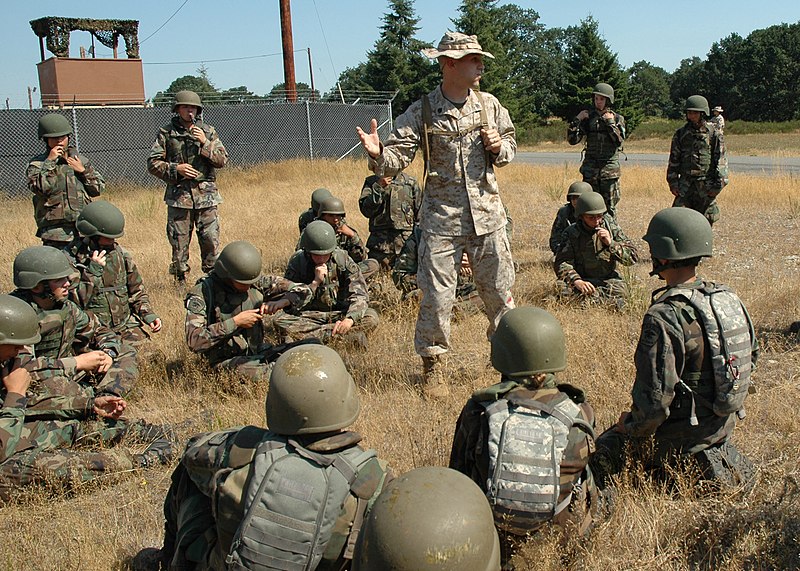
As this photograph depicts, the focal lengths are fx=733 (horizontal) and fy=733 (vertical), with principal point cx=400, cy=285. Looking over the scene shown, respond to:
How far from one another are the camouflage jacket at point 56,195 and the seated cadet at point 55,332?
3.04m

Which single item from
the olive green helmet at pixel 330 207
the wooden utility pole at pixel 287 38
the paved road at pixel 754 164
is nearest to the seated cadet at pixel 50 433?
the olive green helmet at pixel 330 207

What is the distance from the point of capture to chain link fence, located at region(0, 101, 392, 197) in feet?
57.7

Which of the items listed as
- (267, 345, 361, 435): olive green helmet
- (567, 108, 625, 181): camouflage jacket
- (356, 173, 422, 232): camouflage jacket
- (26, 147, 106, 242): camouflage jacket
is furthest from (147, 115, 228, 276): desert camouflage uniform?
(267, 345, 361, 435): olive green helmet

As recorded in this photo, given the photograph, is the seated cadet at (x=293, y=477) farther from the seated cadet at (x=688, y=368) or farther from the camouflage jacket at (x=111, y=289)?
the camouflage jacket at (x=111, y=289)

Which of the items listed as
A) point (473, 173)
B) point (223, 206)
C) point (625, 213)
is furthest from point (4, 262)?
point (625, 213)

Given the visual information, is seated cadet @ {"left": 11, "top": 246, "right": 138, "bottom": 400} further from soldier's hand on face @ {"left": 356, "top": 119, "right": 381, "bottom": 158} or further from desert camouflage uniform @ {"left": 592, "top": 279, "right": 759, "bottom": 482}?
desert camouflage uniform @ {"left": 592, "top": 279, "right": 759, "bottom": 482}

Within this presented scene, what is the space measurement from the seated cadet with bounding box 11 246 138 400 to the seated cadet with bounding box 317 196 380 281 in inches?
117

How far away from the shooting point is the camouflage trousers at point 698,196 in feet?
32.2

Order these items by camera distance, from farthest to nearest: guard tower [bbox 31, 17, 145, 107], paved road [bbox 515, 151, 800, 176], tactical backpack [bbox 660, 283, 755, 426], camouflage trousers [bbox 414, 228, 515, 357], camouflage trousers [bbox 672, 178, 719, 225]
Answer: guard tower [bbox 31, 17, 145, 107] < paved road [bbox 515, 151, 800, 176] < camouflage trousers [bbox 672, 178, 719, 225] < camouflage trousers [bbox 414, 228, 515, 357] < tactical backpack [bbox 660, 283, 755, 426]

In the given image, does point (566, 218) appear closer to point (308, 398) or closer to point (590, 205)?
point (590, 205)

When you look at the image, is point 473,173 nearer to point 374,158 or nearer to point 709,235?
Result: point 374,158

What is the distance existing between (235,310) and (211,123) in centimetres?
1677

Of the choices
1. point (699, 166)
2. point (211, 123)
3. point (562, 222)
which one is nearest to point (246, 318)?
point (562, 222)

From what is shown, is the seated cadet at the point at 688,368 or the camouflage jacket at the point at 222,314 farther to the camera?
the camouflage jacket at the point at 222,314
